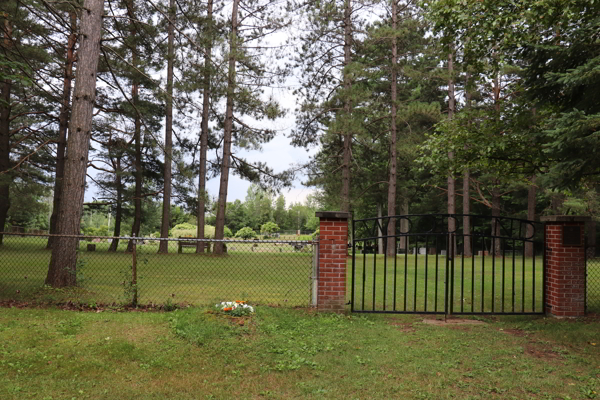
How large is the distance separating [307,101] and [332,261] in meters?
14.2

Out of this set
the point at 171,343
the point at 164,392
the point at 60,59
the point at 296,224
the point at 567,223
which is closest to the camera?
the point at 164,392

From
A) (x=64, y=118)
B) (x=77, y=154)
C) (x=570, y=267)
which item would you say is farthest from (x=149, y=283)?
(x=64, y=118)

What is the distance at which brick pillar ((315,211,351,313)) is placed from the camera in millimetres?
5812

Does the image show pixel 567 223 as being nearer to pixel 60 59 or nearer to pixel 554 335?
pixel 554 335

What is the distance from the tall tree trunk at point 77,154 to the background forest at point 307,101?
0.02 m

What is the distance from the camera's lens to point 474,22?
707 centimetres

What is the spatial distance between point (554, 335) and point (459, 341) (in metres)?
1.39

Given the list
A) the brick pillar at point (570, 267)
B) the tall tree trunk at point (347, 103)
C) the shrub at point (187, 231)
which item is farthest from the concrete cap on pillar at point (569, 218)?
the shrub at point (187, 231)

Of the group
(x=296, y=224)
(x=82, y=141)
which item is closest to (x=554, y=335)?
(x=82, y=141)

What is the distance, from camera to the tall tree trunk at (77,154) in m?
7.03

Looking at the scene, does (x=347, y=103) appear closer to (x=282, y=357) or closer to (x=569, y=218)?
(x=569, y=218)

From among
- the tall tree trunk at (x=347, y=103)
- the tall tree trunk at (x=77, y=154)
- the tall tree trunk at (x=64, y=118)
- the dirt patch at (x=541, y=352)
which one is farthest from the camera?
the tall tree trunk at (x=347, y=103)

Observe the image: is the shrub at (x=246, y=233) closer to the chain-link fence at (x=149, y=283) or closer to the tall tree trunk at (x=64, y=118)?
the tall tree trunk at (x=64, y=118)

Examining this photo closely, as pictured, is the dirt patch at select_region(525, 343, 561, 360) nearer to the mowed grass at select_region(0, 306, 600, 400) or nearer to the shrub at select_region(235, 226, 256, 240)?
the mowed grass at select_region(0, 306, 600, 400)
